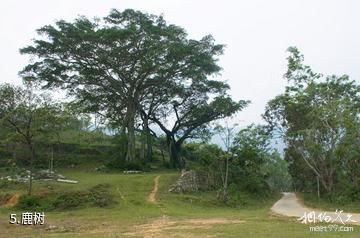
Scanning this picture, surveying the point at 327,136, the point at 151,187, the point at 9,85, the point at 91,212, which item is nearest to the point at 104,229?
the point at 91,212

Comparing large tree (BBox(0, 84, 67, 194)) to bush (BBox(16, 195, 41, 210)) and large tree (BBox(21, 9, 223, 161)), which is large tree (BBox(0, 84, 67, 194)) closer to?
bush (BBox(16, 195, 41, 210))

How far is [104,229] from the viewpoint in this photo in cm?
1828

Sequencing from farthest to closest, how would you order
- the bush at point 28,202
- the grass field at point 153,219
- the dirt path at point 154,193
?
the dirt path at point 154,193 → the bush at point 28,202 → the grass field at point 153,219

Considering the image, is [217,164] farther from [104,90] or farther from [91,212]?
[104,90]

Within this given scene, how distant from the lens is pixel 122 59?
42219 mm

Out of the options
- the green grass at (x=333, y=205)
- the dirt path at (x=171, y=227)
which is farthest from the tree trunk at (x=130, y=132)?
the dirt path at (x=171, y=227)

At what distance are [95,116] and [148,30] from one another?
1254 centimetres

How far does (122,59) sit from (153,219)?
77.2 feet

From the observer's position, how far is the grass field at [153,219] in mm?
16453

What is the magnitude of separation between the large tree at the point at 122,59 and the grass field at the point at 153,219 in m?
12.5

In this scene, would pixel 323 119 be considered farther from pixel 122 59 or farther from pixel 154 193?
pixel 122 59

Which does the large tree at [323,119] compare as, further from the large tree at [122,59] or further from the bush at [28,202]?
the bush at [28,202]

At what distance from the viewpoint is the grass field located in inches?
648

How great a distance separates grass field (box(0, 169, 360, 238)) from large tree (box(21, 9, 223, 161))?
494 inches
